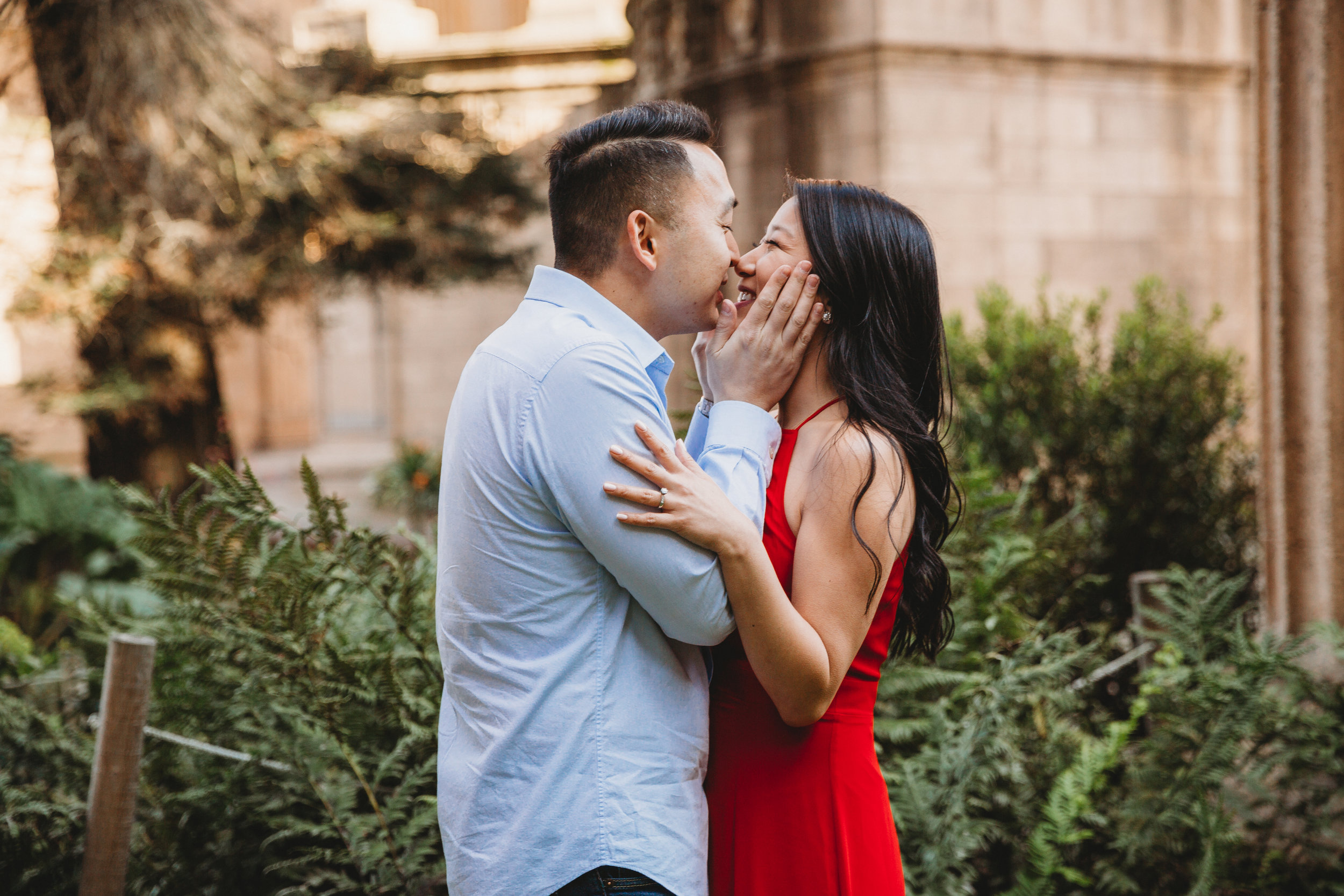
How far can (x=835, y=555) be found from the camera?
198cm

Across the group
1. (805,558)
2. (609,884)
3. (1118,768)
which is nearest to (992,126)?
(1118,768)

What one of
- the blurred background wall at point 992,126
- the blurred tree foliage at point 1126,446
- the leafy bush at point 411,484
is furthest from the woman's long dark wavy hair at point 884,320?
the leafy bush at point 411,484

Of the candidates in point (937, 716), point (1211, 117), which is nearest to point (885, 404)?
point (937, 716)

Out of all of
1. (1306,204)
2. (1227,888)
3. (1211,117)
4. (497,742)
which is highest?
(1211,117)

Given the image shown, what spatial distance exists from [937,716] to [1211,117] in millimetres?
8387

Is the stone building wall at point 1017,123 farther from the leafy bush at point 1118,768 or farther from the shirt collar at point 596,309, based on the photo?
the shirt collar at point 596,309

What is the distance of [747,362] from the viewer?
2.05m

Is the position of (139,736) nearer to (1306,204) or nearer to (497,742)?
(497,742)

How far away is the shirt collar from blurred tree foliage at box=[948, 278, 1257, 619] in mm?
5102

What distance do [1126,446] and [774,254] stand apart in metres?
5.36

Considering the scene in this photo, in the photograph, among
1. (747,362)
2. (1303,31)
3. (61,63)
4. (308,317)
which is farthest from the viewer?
(308,317)

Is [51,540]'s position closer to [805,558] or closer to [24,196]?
[24,196]

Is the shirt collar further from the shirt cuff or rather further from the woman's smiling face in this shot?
the woman's smiling face

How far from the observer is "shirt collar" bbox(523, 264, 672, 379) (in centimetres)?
195
